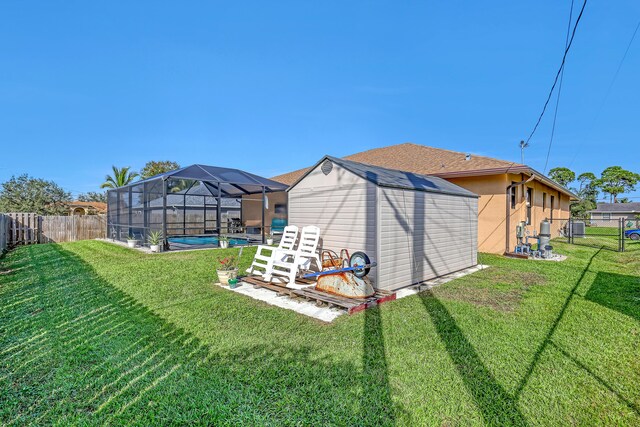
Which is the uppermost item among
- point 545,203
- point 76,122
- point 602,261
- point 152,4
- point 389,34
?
point 389,34

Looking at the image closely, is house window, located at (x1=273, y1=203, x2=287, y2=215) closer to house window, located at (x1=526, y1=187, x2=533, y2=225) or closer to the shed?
the shed

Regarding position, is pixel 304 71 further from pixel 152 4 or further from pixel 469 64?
pixel 469 64

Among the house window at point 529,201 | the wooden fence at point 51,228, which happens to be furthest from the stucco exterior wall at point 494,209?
the wooden fence at point 51,228

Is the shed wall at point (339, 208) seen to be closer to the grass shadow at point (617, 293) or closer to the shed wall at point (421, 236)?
the shed wall at point (421, 236)

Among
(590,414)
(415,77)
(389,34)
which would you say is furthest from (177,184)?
(415,77)

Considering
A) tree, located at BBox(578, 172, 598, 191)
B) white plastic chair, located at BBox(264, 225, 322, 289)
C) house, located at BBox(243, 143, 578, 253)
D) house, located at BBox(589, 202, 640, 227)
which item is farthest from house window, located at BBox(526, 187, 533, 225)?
tree, located at BBox(578, 172, 598, 191)

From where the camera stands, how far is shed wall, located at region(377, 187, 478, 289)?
5.18m

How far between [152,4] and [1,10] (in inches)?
161

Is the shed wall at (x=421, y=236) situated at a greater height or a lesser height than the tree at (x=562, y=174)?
lesser

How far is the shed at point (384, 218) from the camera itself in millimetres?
5133

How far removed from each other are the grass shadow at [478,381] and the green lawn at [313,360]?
0.01 m

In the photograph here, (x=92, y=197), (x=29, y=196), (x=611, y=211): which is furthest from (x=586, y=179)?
(x=92, y=197)

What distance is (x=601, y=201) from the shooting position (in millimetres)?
44406

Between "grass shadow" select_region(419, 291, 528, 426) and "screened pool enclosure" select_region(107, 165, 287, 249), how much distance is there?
7.52 meters
